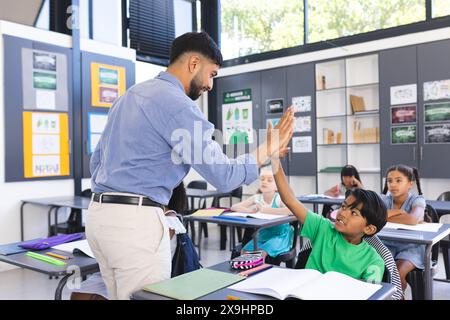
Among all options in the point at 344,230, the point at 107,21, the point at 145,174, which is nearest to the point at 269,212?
the point at 344,230

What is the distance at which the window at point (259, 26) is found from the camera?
20.1 ft

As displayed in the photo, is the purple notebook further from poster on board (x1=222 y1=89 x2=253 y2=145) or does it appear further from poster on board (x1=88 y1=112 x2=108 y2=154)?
poster on board (x1=222 y1=89 x2=253 y2=145)

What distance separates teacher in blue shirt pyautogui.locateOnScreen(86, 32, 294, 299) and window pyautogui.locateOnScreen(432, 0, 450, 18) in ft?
14.9

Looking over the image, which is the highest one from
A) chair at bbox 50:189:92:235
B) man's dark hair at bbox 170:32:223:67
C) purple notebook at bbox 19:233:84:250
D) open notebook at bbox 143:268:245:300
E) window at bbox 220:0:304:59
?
window at bbox 220:0:304:59

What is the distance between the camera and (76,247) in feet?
6.30

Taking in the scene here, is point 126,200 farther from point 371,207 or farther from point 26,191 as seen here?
Answer: point 26,191

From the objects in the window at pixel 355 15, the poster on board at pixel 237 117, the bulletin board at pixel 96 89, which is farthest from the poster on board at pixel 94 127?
the window at pixel 355 15

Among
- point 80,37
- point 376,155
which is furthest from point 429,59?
point 80,37

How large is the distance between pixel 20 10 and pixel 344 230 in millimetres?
4738

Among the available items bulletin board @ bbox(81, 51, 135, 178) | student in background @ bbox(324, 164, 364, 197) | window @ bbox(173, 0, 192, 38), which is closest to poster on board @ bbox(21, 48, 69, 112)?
bulletin board @ bbox(81, 51, 135, 178)

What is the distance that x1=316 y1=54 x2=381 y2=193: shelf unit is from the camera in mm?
5441

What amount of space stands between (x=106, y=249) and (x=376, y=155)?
478cm

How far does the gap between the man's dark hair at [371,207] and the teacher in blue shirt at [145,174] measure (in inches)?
28.5

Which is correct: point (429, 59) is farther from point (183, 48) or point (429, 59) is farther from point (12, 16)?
point (12, 16)
